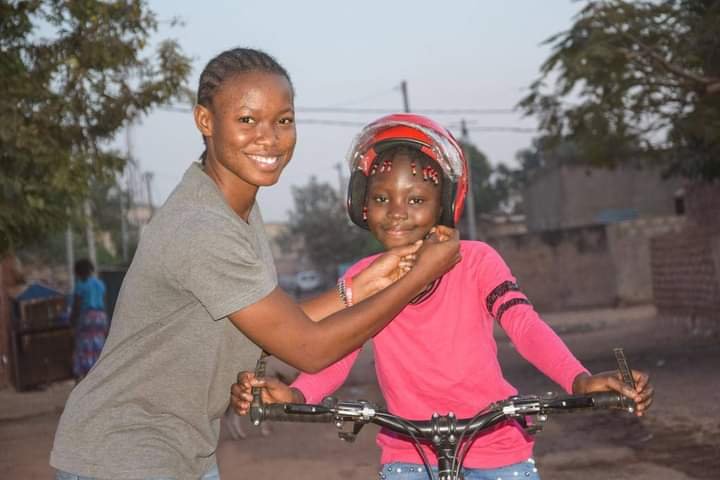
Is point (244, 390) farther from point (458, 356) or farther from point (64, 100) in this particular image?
point (64, 100)

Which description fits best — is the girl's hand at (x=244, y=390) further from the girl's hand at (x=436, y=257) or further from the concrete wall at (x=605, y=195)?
the concrete wall at (x=605, y=195)

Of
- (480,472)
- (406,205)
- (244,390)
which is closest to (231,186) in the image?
(244,390)

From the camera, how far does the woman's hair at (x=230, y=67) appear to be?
2.60 meters

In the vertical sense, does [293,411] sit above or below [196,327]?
below

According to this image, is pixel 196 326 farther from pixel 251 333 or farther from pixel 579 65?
pixel 579 65

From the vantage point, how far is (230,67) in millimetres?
2611

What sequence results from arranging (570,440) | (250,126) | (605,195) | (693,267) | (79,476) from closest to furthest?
(79,476) → (250,126) → (570,440) → (693,267) → (605,195)

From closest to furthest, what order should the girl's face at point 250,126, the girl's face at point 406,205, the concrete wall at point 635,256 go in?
the girl's face at point 250,126 < the girl's face at point 406,205 < the concrete wall at point 635,256

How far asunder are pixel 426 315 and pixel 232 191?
2.64 ft

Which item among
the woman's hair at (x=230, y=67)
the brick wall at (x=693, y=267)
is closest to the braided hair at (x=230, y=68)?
the woman's hair at (x=230, y=67)

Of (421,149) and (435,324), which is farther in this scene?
(421,149)

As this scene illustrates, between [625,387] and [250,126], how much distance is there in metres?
1.19

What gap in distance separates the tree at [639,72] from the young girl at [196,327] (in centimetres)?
913

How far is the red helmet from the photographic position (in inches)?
126
